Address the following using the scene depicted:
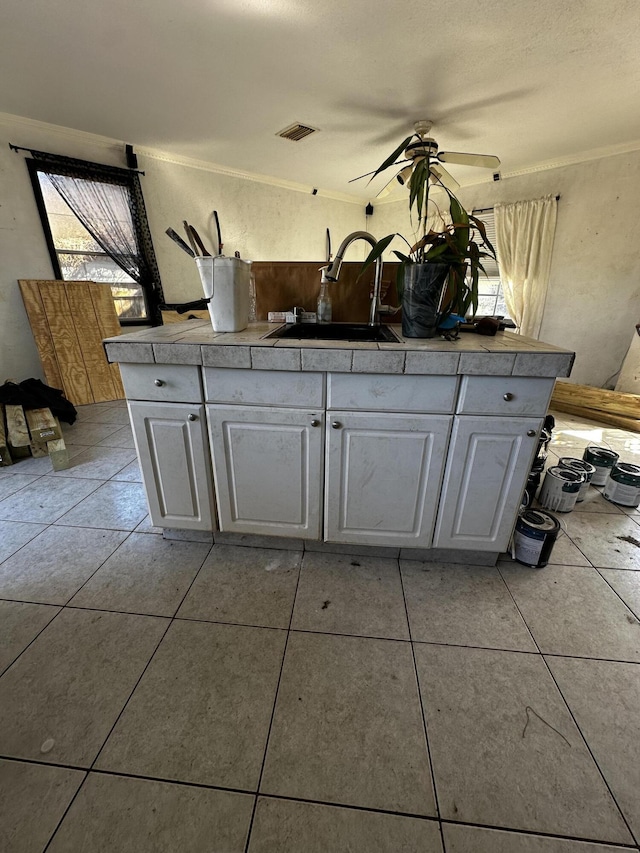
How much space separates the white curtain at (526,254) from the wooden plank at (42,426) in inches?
191

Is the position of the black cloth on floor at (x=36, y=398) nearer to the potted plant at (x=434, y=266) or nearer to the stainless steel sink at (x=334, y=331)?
the stainless steel sink at (x=334, y=331)

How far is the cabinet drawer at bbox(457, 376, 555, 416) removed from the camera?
113 centimetres

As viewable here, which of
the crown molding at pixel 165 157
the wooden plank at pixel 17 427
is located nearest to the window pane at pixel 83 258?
the crown molding at pixel 165 157

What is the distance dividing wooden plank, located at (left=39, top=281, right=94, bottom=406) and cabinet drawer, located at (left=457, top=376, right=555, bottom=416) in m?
3.63

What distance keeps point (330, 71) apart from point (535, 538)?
10.0ft

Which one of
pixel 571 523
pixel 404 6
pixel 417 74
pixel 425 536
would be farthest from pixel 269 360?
pixel 417 74

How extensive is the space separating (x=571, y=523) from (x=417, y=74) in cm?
299

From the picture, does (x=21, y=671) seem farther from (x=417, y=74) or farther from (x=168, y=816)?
(x=417, y=74)

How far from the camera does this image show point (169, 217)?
376 centimetres

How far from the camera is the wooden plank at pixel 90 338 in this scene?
323cm

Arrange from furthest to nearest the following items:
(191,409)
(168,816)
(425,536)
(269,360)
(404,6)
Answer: (404,6), (425,536), (191,409), (269,360), (168,816)

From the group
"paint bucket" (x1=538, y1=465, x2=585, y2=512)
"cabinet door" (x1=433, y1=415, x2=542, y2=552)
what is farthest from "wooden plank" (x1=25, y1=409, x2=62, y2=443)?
"paint bucket" (x1=538, y1=465, x2=585, y2=512)

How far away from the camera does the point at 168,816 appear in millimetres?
759

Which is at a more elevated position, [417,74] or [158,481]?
[417,74]
